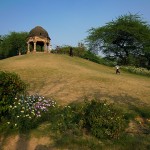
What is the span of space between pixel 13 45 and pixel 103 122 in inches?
2364

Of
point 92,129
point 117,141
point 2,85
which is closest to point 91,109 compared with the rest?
point 92,129

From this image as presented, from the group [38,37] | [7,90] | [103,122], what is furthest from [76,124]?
[38,37]

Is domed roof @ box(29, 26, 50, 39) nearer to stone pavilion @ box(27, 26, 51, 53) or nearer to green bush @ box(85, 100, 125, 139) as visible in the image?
stone pavilion @ box(27, 26, 51, 53)

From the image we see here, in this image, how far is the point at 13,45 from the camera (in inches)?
2648

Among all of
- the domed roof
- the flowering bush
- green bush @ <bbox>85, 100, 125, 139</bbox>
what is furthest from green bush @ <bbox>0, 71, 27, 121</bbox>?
the domed roof

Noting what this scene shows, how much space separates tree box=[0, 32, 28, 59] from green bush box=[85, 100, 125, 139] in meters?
57.5

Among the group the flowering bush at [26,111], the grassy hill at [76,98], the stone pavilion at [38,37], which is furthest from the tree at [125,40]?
the flowering bush at [26,111]

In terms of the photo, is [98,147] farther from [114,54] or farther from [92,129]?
[114,54]

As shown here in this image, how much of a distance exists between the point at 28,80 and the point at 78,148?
11231mm

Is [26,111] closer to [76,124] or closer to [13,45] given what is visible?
[76,124]

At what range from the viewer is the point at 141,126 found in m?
10.9

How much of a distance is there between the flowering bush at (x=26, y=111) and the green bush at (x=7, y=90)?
0.24 m

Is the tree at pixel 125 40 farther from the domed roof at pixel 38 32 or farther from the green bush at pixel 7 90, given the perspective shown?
the green bush at pixel 7 90

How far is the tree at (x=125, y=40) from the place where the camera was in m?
49.3
